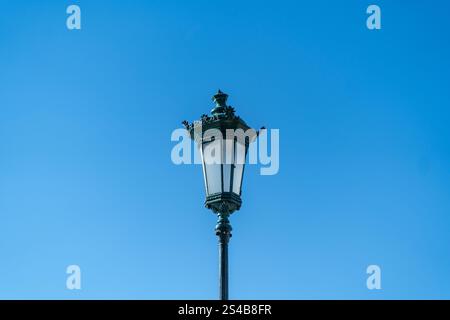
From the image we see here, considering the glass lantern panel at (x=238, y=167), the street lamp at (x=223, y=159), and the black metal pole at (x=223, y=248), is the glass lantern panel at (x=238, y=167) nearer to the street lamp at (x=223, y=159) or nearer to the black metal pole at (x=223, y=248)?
the street lamp at (x=223, y=159)

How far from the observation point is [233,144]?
19.8 m

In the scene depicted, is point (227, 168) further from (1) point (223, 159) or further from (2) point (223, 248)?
(2) point (223, 248)

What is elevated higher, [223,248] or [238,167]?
[238,167]

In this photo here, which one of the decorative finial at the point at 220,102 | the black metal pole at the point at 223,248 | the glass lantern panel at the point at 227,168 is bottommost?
the black metal pole at the point at 223,248

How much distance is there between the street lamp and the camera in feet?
64.3

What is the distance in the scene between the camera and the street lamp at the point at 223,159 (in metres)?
19.6

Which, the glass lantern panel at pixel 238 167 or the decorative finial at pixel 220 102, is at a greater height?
the decorative finial at pixel 220 102

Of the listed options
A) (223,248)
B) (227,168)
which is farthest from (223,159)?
(223,248)

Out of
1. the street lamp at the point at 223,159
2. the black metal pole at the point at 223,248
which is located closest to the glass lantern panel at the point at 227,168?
the street lamp at the point at 223,159

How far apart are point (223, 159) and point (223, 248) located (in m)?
1.19

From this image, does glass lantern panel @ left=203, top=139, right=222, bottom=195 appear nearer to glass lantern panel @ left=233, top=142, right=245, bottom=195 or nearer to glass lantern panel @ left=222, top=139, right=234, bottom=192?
glass lantern panel @ left=222, top=139, right=234, bottom=192

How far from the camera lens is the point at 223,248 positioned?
19.5 meters
